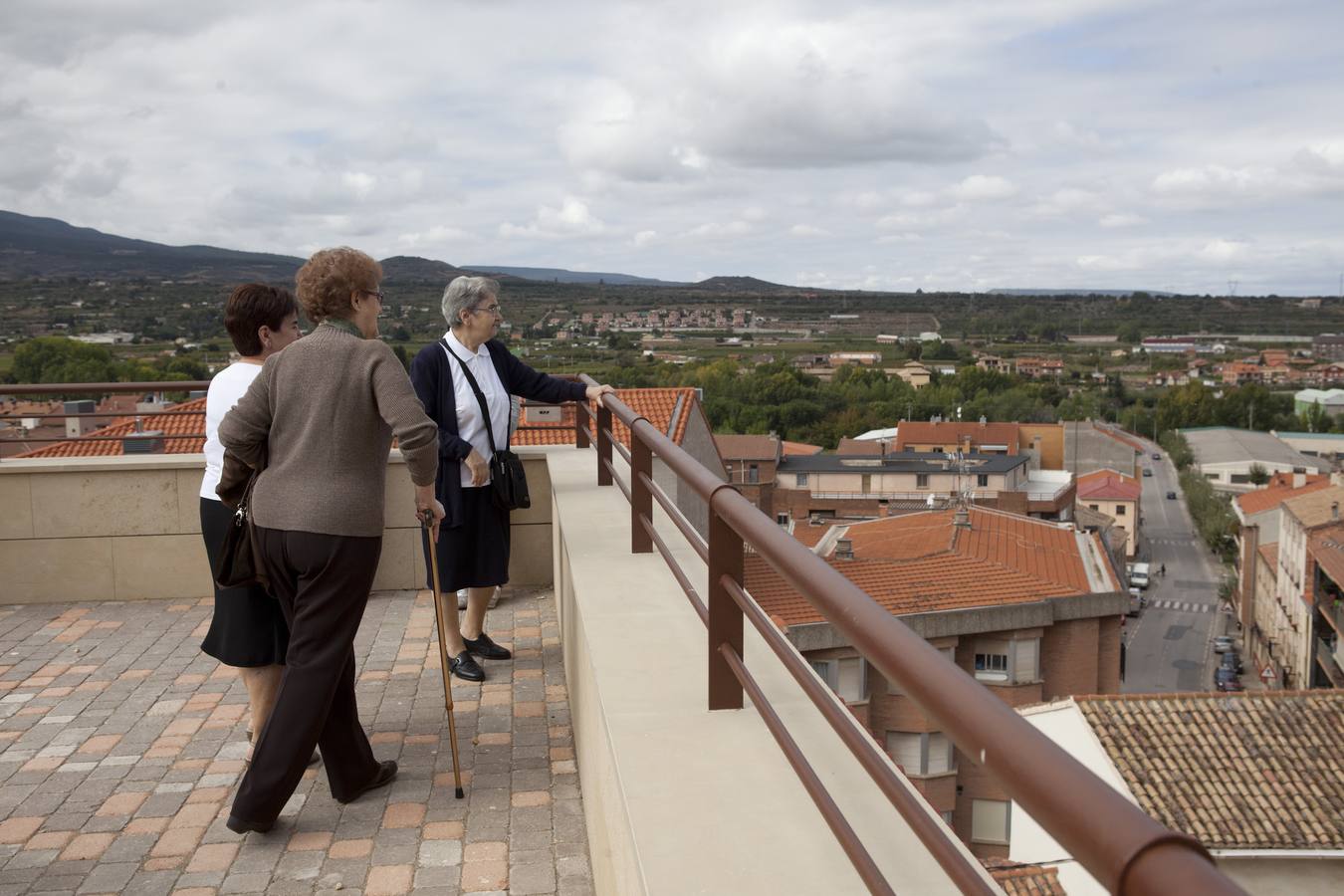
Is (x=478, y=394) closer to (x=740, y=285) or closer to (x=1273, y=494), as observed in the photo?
(x=1273, y=494)

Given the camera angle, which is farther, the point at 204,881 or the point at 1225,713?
the point at 1225,713

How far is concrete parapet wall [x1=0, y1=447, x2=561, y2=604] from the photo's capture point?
22.5ft

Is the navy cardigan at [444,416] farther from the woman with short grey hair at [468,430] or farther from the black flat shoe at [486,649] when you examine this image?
the black flat shoe at [486,649]

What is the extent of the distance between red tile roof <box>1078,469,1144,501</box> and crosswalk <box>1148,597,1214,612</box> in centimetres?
1312

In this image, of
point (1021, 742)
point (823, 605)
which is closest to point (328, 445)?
point (823, 605)

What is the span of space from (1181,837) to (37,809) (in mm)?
4016

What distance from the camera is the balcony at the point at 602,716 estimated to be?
1.36 metres

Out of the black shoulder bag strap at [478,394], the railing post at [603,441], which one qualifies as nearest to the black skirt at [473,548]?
the black shoulder bag strap at [478,394]

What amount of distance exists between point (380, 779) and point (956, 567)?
29.8 m

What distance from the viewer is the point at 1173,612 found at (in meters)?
70.6

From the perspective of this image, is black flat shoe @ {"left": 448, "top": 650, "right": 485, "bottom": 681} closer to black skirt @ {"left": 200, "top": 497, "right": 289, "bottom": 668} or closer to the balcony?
the balcony

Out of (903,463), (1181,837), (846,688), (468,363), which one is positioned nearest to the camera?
(1181,837)

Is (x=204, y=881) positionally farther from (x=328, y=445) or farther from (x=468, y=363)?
(x=468, y=363)

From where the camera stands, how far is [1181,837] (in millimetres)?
818
